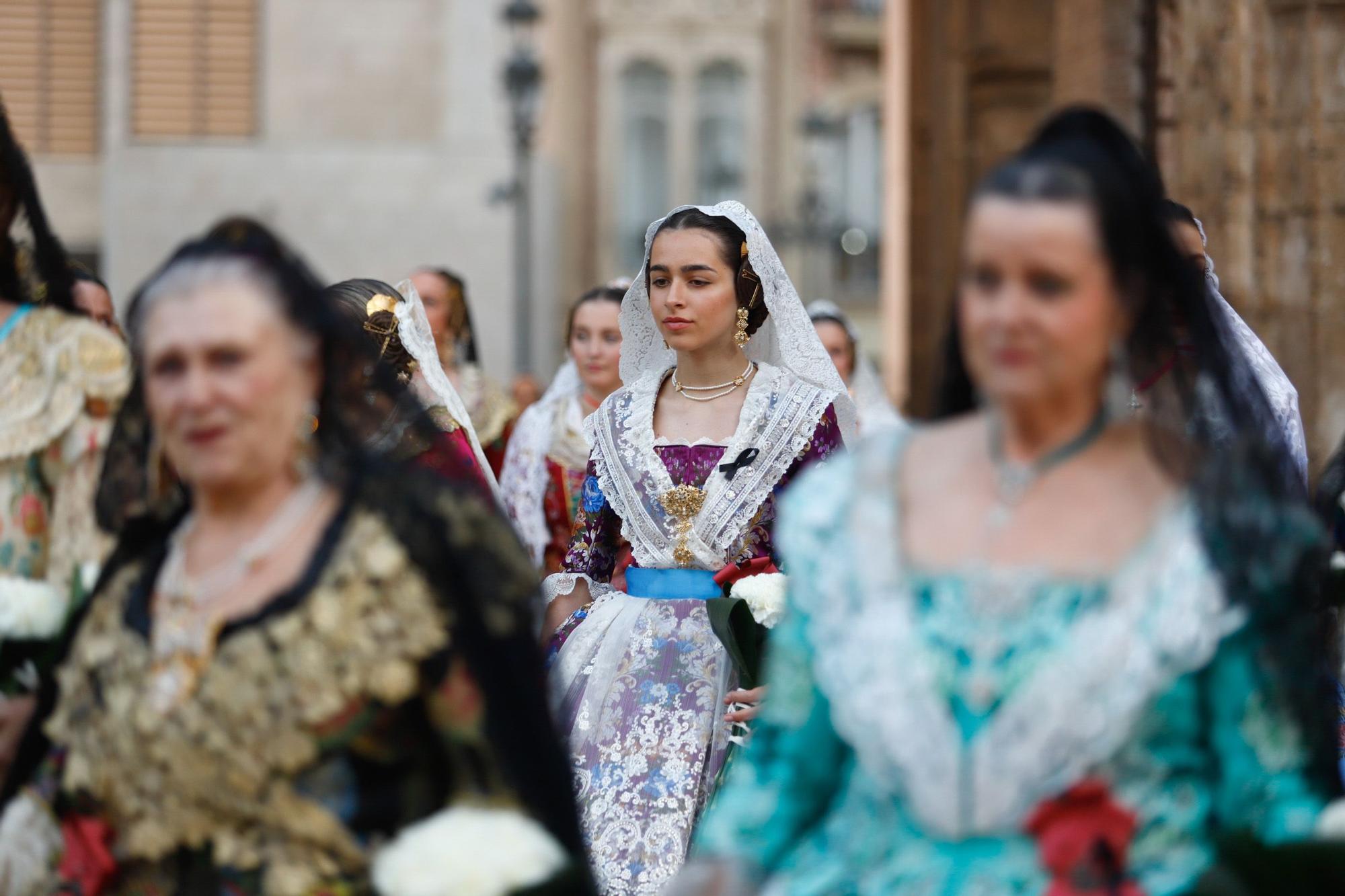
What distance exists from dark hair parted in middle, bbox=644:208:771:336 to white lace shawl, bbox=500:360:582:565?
2225 mm

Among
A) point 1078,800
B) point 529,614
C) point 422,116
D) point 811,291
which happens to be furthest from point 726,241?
point 811,291

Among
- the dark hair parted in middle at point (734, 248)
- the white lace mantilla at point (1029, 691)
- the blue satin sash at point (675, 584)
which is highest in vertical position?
the dark hair parted in middle at point (734, 248)

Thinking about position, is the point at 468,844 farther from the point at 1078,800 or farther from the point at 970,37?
the point at 970,37

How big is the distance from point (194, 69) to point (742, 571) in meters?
20.7

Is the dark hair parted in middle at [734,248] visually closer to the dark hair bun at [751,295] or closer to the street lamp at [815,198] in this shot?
the dark hair bun at [751,295]

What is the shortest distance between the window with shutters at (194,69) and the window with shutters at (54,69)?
1.40 metres

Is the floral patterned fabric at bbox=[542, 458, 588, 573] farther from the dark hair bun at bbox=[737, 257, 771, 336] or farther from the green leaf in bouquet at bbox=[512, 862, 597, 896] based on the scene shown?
the green leaf in bouquet at bbox=[512, 862, 597, 896]

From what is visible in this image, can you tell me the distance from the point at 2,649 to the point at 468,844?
3.75 feet

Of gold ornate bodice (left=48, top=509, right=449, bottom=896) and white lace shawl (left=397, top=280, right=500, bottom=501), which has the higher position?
white lace shawl (left=397, top=280, right=500, bottom=501)

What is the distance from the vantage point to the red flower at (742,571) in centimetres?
562

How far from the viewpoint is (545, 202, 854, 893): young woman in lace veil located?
5703 millimetres

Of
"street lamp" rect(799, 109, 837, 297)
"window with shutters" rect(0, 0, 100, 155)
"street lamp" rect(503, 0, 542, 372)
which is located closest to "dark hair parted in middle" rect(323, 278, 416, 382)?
"street lamp" rect(503, 0, 542, 372)

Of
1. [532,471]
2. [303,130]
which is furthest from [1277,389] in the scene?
[303,130]

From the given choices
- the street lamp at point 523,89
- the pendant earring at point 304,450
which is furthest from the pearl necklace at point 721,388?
the street lamp at point 523,89
